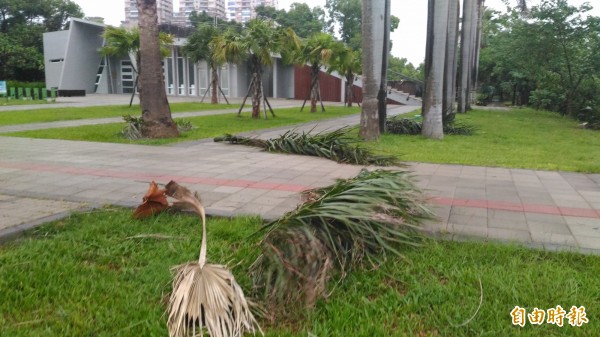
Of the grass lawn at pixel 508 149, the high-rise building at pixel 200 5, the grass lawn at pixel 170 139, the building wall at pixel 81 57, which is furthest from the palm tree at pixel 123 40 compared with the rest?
the high-rise building at pixel 200 5

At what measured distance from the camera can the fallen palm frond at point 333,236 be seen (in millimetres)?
3066

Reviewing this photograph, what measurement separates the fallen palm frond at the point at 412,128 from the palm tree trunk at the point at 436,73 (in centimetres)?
→ 66

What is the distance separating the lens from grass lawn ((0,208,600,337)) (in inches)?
109

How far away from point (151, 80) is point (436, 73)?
22.5 ft

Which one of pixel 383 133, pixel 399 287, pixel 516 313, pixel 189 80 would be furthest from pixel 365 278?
pixel 189 80

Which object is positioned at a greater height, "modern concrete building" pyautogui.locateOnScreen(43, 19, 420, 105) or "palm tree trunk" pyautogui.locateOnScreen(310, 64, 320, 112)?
"modern concrete building" pyautogui.locateOnScreen(43, 19, 420, 105)

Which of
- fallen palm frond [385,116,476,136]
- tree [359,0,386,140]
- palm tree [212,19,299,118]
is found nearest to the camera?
tree [359,0,386,140]

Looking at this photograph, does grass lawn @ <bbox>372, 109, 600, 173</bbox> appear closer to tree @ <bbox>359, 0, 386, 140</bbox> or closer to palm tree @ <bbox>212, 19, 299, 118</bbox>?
tree @ <bbox>359, 0, 386, 140</bbox>

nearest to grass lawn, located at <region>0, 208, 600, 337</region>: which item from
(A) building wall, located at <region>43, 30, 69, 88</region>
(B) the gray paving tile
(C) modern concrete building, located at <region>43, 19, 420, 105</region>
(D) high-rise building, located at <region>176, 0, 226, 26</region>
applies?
(B) the gray paving tile

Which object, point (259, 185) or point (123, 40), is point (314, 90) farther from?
point (259, 185)

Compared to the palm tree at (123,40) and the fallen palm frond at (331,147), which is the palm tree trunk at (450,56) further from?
the palm tree at (123,40)

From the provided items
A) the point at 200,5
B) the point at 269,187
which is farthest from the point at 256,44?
the point at 200,5

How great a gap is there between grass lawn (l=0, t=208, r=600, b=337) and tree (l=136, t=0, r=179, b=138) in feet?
24.4

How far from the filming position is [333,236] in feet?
11.9
